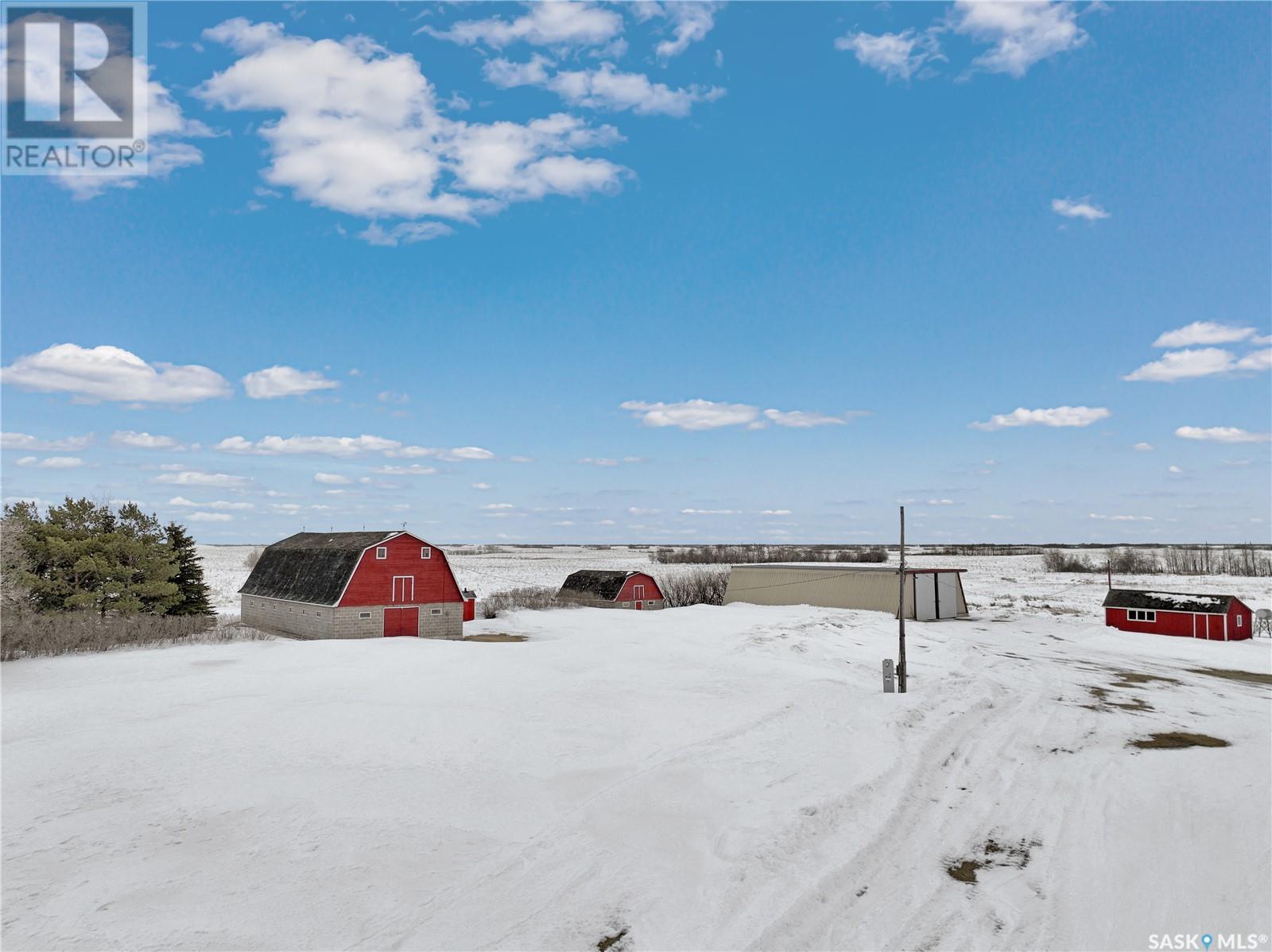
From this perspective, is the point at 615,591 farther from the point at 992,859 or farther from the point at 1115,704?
the point at 992,859

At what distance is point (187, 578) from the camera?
48.1 metres

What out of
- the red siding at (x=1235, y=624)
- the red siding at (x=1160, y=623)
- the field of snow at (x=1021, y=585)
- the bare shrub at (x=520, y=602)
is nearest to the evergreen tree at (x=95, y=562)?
the field of snow at (x=1021, y=585)

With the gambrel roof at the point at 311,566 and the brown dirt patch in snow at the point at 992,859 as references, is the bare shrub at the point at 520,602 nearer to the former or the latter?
the gambrel roof at the point at 311,566

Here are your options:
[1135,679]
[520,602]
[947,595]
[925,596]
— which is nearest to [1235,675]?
[1135,679]

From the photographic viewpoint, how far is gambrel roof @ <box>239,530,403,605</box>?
128 ft

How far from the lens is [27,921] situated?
9500mm

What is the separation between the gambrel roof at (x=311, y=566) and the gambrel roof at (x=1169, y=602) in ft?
167

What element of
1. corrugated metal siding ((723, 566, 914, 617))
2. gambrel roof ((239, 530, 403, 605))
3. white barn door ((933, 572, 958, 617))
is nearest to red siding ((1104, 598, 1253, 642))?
white barn door ((933, 572, 958, 617))

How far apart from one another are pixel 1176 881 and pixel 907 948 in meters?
5.99

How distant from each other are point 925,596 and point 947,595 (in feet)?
11.4

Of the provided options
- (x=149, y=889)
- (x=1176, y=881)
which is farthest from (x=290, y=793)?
(x=1176, y=881)

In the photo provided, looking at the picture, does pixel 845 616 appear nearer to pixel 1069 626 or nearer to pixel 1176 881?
pixel 1069 626

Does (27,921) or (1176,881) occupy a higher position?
(27,921)

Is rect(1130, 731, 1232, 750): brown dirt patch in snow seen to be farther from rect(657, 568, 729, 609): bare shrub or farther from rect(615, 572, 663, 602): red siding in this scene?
rect(657, 568, 729, 609): bare shrub
